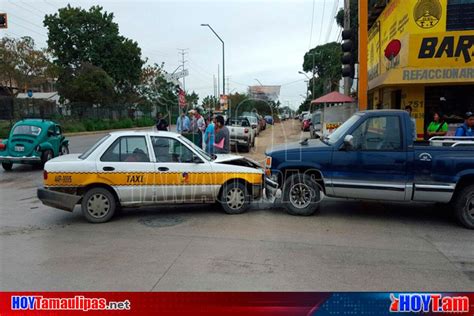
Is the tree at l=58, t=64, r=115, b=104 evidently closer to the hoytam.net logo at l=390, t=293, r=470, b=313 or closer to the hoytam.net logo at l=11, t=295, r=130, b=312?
the hoytam.net logo at l=11, t=295, r=130, b=312

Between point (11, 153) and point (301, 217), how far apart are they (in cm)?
1126

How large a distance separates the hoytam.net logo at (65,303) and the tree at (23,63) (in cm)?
4307

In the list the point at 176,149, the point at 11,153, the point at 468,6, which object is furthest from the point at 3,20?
the point at 468,6

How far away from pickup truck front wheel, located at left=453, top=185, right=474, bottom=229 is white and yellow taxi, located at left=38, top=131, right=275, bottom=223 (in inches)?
141

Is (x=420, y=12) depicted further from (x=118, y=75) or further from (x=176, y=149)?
(x=118, y=75)

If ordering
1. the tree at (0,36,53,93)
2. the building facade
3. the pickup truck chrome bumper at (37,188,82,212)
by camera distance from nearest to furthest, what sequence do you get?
1. the pickup truck chrome bumper at (37,188,82,212)
2. the building facade
3. the tree at (0,36,53,93)

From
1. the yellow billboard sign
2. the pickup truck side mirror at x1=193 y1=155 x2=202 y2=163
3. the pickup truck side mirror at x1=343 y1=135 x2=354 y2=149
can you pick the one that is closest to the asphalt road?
the pickup truck side mirror at x1=193 y1=155 x2=202 y2=163

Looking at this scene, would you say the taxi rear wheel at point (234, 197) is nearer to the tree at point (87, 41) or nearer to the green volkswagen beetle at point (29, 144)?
the green volkswagen beetle at point (29, 144)

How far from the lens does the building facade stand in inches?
527

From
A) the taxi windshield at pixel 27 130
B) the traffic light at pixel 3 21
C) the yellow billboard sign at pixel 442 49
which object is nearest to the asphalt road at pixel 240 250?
the taxi windshield at pixel 27 130

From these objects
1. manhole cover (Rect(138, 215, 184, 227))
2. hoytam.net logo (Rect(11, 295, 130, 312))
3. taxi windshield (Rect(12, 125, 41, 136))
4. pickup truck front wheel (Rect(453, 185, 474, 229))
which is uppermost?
taxi windshield (Rect(12, 125, 41, 136))

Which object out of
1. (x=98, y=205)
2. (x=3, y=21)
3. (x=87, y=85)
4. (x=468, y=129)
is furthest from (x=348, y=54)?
(x=87, y=85)

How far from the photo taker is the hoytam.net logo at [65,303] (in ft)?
12.9

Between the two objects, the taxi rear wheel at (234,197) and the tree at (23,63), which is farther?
the tree at (23,63)
